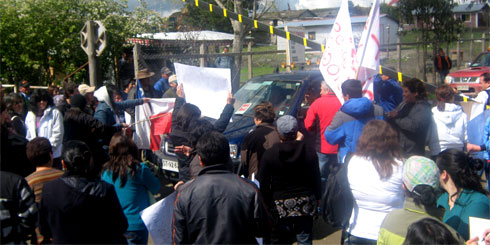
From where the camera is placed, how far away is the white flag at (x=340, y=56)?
19.0ft

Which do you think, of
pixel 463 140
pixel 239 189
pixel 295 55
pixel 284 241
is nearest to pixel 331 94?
pixel 463 140

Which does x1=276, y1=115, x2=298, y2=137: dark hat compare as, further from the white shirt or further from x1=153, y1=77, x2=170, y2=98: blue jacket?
x1=153, y1=77, x2=170, y2=98: blue jacket

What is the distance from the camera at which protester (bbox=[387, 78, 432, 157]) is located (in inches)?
204

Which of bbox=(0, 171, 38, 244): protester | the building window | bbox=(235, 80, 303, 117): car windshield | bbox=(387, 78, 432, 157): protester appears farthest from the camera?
→ the building window

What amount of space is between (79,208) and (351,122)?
2.89m

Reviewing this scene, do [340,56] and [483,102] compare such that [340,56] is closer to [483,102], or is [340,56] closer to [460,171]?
[483,102]

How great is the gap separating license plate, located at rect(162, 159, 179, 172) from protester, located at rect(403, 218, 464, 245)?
178 inches

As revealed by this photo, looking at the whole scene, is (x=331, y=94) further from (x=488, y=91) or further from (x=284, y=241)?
(x=284, y=241)

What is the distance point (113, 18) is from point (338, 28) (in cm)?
825

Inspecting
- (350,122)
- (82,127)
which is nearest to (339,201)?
(350,122)

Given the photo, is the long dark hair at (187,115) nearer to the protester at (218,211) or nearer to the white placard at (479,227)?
the protester at (218,211)

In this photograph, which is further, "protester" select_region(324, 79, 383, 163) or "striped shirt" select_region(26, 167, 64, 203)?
"protester" select_region(324, 79, 383, 163)

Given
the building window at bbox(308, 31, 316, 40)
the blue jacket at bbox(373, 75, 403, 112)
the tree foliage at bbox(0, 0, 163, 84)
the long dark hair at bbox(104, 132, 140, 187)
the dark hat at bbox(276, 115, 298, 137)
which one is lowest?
the long dark hair at bbox(104, 132, 140, 187)

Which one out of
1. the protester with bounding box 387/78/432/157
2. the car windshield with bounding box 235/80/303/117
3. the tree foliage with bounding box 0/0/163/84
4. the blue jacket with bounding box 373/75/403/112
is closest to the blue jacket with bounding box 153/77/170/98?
the car windshield with bounding box 235/80/303/117
